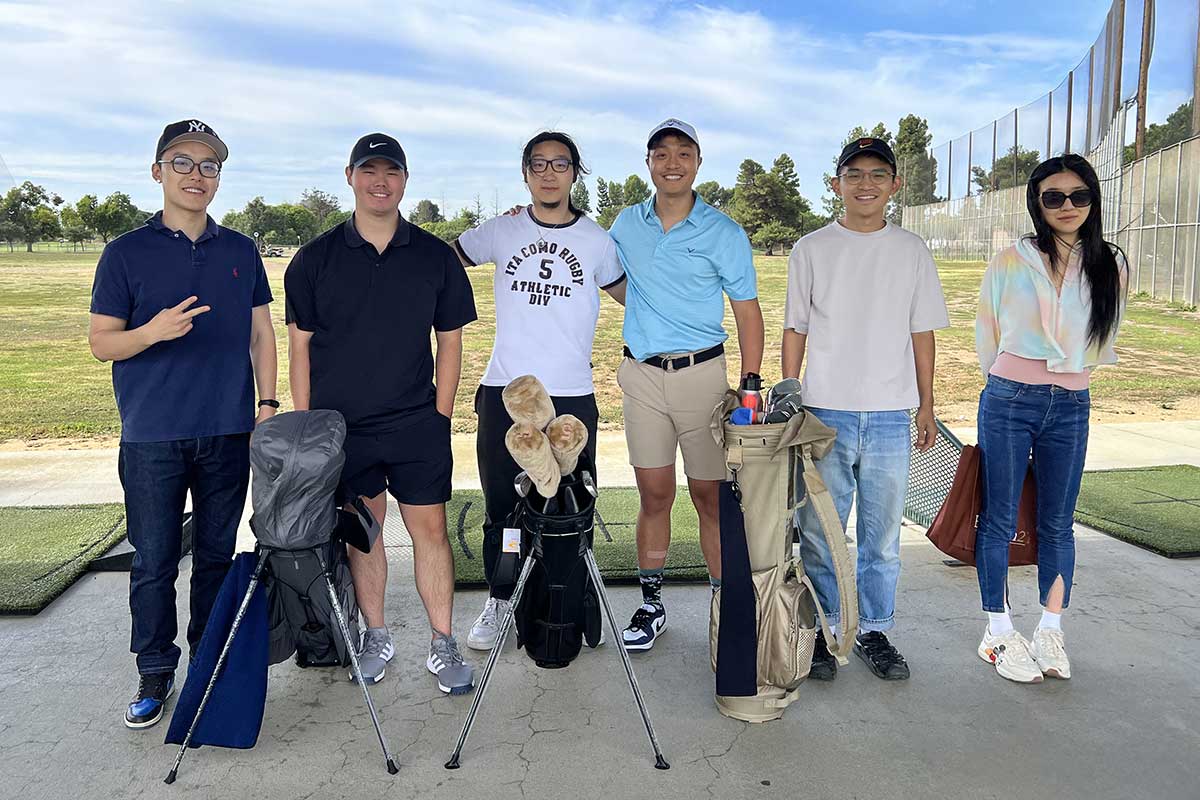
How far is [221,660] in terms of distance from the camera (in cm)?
278

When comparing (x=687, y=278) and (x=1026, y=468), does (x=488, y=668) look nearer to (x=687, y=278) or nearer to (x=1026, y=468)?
(x=687, y=278)

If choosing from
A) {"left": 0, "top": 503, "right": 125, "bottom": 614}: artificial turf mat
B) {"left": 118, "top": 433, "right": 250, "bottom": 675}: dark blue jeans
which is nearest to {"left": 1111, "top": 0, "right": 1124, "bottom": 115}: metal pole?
{"left": 0, "top": 503, "right": 125, "bottom": 614}: artificial turf mat

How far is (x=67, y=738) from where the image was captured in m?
2.91

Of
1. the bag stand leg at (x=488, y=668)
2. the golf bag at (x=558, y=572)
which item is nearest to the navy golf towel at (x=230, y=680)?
the bag stand leg at (x=488, y=668)

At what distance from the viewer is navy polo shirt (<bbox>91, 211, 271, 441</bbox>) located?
9.64 feet

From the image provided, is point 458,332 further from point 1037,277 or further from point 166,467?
point 1037,277

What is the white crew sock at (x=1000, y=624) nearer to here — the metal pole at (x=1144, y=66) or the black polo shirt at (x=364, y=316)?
the black polo shirt at (x=364, y=316)

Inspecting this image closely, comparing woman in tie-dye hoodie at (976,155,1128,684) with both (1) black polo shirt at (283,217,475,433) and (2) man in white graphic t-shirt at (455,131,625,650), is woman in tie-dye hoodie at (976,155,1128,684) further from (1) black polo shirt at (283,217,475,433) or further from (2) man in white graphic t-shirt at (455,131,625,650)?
(1) black polo shirt at (283,217,475,433)

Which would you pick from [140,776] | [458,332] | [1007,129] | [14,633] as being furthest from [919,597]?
[1007,129]

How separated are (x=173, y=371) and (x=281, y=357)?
1431 cm

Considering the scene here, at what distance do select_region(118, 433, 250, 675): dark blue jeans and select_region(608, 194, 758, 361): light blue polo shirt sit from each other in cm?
154

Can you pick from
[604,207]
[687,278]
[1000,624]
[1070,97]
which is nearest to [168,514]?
[687,278]

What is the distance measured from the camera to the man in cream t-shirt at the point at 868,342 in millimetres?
3219

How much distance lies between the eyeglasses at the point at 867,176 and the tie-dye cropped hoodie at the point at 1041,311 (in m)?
0.53
